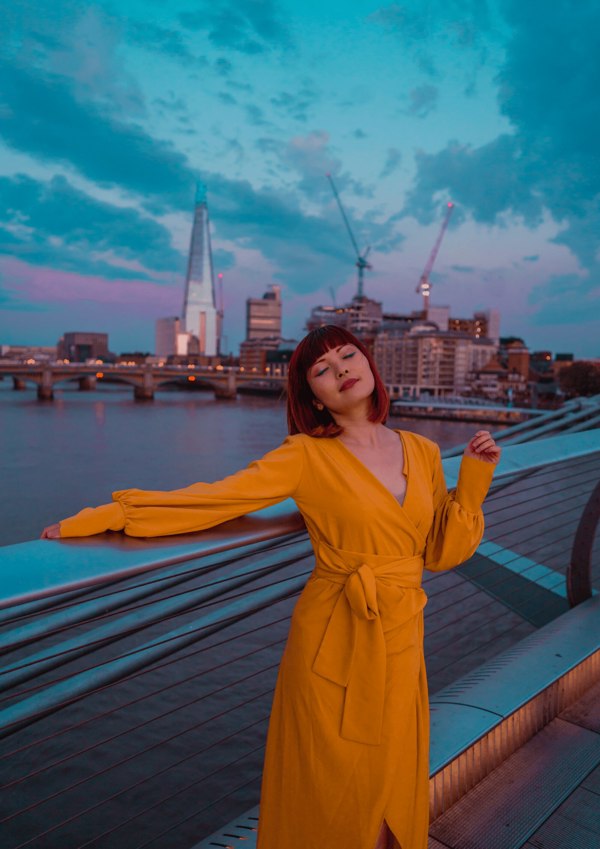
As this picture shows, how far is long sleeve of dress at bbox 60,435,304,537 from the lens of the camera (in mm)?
986

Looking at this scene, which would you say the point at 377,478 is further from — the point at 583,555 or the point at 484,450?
the point at 583,555

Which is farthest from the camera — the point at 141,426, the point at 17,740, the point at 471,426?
the point at 471,426

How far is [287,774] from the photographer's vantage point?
106cm

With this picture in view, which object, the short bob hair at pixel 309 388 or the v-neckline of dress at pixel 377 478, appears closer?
the v-neckline of dress at pixel 377 478

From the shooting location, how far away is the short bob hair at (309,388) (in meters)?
1.22

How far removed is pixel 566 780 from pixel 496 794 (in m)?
0.19

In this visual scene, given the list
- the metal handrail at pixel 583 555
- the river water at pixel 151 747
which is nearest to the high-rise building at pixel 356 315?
the river water at pixel 151 747

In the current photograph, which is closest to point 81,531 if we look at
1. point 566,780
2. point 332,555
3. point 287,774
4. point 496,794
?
point 332,555

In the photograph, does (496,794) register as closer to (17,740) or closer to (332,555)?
(332,555)

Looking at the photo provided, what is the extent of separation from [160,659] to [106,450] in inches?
907

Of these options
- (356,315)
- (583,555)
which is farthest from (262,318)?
(583,555)

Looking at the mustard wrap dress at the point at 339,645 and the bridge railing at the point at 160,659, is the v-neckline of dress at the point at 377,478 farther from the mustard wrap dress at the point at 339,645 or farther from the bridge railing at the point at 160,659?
the bridge railing at the point at 160,659

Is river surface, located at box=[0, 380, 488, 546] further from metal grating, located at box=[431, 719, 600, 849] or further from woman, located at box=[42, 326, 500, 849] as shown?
woman, located at box=[42, 326, 500, 849]

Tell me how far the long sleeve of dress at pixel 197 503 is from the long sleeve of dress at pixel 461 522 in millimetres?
293
